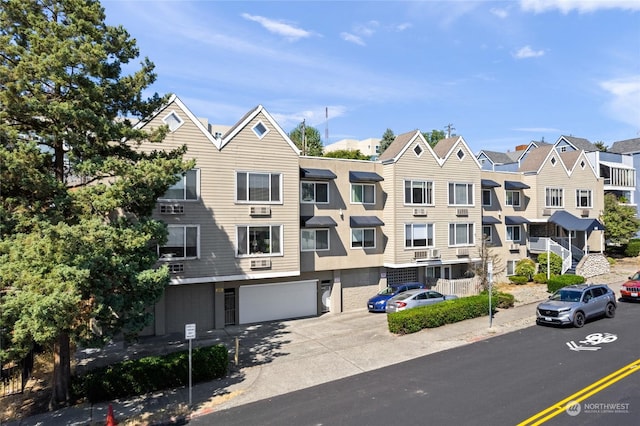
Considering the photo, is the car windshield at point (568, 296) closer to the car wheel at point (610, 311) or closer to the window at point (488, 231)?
the car wheel at point (610, 311)

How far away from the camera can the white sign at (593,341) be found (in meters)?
16.5

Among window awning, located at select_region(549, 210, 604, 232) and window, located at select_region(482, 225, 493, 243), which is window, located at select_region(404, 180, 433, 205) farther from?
window awning, located at select_region(549, 210, 604, 232)

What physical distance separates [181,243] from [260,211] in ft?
14.6

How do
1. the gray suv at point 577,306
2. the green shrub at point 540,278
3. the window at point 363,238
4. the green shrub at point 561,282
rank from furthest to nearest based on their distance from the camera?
the green shrub at point 540,278 → the green shrub at point 561,282 → the window at point 363,238 → the gray suv at point 577,306

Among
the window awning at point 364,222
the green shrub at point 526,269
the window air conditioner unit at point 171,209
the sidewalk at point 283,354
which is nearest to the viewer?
the sidewalk at point 283,354

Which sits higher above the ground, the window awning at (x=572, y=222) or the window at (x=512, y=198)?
the window at (x=512, y=198)

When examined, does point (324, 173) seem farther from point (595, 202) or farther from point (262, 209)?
point (595, 202)

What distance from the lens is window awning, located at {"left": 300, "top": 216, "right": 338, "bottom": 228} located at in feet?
79.3

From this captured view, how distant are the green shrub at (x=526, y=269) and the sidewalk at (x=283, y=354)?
26.3ft

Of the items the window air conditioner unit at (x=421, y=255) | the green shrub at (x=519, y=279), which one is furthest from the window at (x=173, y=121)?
the green shrub at (x=519, y=279)

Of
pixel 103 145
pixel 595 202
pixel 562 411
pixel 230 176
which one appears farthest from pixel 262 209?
pixel 595 202

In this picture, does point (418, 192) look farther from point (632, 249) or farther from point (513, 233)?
point (632, 249)

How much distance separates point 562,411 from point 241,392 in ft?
Result: 31.9

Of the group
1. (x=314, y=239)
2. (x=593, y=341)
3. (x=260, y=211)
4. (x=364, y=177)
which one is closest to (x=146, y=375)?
(x=260, y=211)
